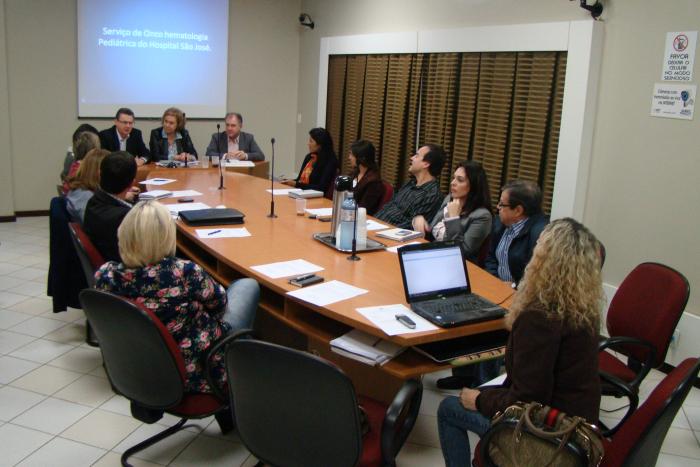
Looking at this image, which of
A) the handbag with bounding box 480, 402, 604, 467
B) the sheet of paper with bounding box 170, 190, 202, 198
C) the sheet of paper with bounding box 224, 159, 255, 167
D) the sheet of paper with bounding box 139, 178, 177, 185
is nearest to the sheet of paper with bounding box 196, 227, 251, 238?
the sheet of paper with bounding box 170, 190, 202, 198

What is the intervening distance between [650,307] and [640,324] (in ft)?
0.29

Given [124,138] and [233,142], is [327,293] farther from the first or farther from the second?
[233,142]

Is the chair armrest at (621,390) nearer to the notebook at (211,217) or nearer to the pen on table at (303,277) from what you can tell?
the pen on table at (303,277)

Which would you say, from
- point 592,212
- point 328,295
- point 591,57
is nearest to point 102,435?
point 328,295

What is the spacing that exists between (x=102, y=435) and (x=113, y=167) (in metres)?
1.34

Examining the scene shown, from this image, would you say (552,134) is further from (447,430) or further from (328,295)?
(447,430)

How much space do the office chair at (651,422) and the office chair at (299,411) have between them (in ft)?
2.12

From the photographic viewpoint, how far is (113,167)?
3.35 meters

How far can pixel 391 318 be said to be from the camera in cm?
Answer: 245

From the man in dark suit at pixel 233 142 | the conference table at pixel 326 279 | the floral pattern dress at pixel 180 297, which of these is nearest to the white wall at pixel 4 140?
the man in dark suit at pixel 233 142

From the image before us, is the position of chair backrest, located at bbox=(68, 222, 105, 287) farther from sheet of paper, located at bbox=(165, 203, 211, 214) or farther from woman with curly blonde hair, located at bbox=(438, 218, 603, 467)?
woman with curly blonde hair, located at bbox=(438, 218, 603, 467)

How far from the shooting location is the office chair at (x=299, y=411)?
1784 millimetres

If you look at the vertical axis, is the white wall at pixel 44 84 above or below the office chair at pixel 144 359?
above

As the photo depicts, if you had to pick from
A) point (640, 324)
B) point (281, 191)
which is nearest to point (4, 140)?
point (281, 191)
